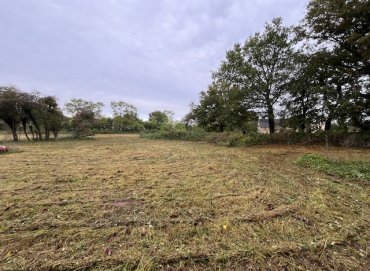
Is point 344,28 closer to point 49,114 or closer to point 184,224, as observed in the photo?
point 184,224

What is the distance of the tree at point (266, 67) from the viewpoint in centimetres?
1227

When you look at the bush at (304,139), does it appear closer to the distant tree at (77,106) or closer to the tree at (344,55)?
the tree at (344,55)

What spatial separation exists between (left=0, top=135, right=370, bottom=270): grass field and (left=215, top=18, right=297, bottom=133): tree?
29.4ft

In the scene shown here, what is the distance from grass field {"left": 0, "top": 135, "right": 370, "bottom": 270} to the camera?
1869mm

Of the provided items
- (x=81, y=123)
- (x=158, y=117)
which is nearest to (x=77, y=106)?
(x=81, y=123)

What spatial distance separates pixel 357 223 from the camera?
2.53m

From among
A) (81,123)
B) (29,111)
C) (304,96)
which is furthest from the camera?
(81,123)

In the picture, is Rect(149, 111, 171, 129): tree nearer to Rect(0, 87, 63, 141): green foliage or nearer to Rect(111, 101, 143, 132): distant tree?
Rect(111, 101, 143, 132): distant tree

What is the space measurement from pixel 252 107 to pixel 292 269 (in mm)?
12183

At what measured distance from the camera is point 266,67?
1281 centimetres

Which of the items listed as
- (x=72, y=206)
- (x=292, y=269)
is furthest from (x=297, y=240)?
(x=72, y=206)

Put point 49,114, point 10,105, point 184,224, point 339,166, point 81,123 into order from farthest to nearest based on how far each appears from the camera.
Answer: point 81,123 → point 49,114 → point 10,105 → point 339,166 → point 184,224

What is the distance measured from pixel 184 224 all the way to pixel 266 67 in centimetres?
1274

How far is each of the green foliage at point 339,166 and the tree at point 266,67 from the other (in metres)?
7.16
